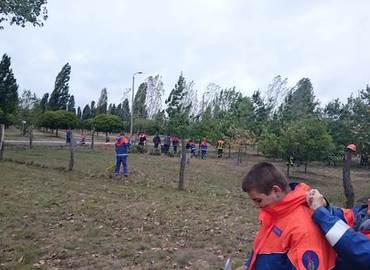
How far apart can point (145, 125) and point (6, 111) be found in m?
19.1

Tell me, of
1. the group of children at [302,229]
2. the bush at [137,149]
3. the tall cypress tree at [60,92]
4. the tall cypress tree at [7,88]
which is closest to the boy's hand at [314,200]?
the group of children at [302,229]

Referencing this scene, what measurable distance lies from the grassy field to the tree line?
425 inches

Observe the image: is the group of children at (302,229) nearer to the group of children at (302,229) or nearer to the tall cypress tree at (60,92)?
the group of children at (302,229)

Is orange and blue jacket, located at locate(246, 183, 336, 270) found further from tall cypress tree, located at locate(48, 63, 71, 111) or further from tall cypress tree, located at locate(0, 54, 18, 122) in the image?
tall cypress tree, located at locate(48, 63, 71, 111)

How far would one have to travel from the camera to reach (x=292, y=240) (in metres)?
2.30

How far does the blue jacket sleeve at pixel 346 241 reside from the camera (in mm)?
2096

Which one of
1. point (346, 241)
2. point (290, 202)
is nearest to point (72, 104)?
point (290, 202)

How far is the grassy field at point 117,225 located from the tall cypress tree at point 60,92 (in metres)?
61.6

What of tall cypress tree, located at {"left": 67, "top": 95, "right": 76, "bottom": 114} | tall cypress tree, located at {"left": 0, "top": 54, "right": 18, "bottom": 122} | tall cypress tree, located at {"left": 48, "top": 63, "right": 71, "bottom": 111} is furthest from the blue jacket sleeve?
tall cypress tree, located at {"left": 67, "top": 95, "right": 76, "bottom": 114}

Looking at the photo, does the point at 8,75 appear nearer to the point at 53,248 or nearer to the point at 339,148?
the point at 339,148

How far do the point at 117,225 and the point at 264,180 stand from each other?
6.41 meters

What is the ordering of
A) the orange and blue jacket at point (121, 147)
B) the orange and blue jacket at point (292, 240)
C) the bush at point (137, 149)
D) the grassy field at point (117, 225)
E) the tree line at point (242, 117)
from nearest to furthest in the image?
the orange and blue jacket at point (292, 240)
the grassy field at point (117, 225)
the orange and blue jacket at point (121, 147)
the tree line at point (242, 117)
the bush at point (137, 149)

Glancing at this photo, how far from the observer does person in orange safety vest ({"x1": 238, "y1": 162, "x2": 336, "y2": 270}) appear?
223 cm

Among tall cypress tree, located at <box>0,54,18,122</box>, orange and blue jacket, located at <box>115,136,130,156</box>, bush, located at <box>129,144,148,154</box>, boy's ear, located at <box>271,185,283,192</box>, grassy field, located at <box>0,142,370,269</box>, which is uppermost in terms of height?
tall cypress tree, located at <box>0,54,18,122</box>
